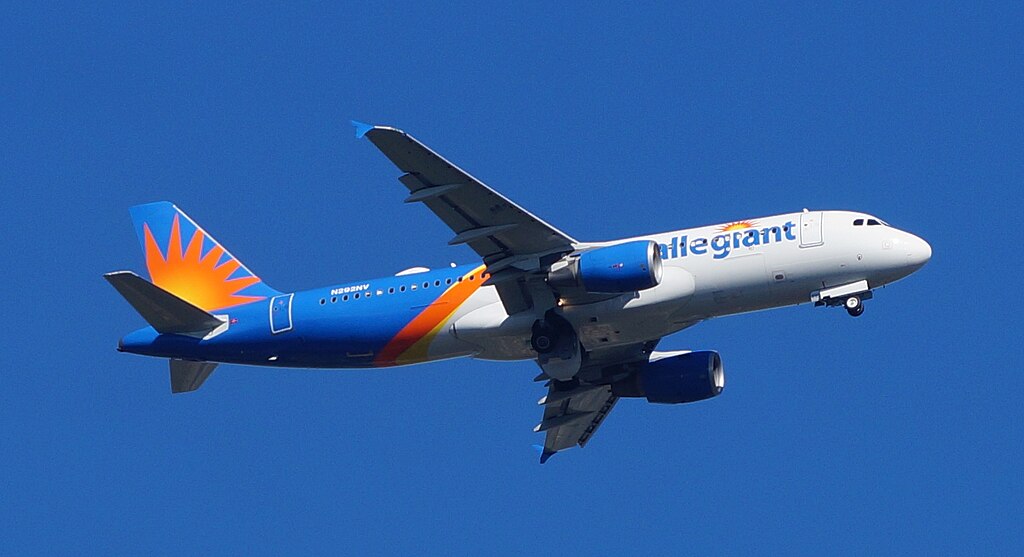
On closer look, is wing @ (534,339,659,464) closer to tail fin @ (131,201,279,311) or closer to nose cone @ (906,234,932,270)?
nose cone @ (906,234,932,270)

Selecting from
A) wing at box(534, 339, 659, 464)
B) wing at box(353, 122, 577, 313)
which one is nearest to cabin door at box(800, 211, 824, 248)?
wing at box(353, 122, 577, 313)

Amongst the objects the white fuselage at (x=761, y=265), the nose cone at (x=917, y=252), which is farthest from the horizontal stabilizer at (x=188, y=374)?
the nose cone at (x=917, y=252)

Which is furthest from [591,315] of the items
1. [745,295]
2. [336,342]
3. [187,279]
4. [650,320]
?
[187,279]

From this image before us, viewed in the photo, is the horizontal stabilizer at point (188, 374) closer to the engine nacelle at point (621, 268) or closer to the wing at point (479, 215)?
the wing at point (479, 215)

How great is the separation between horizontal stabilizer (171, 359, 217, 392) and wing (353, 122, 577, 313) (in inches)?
452

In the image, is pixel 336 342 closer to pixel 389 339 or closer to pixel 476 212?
pixel 389 339

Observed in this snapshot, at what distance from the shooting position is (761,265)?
155 feet

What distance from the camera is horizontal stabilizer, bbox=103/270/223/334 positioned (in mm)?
49812

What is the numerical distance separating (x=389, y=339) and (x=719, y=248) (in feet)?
35.9

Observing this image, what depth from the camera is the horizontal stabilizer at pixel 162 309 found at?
163ft

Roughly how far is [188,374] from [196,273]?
411 cm

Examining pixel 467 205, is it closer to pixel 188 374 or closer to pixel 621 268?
pixel 621 268

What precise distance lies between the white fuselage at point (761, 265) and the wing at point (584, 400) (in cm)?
558

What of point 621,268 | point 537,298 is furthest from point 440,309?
point 621,268
